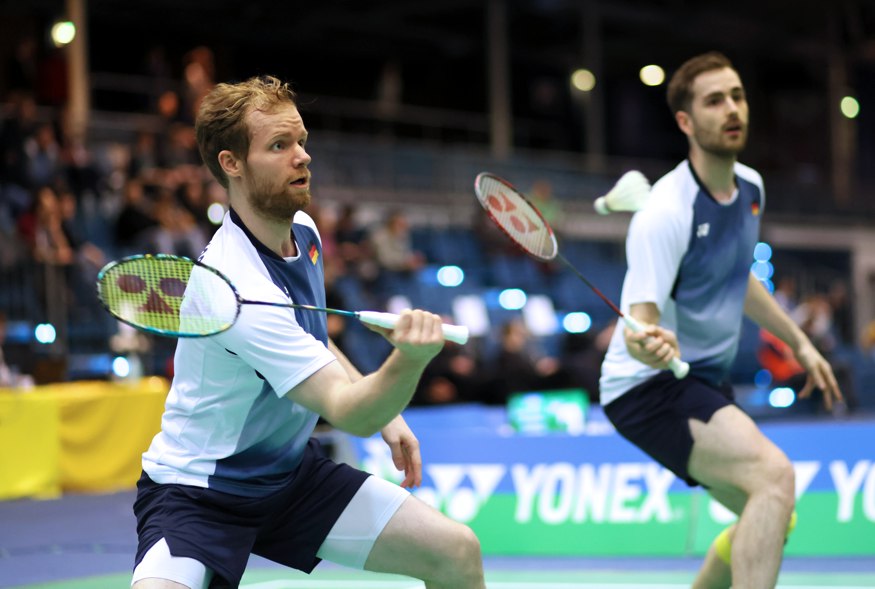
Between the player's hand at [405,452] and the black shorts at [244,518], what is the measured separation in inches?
4.2

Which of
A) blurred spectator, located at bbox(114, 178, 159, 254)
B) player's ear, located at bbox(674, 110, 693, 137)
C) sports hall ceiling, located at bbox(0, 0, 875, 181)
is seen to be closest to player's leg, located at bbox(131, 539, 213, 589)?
player's ear, located at bbox(674, 110, 693, 137)

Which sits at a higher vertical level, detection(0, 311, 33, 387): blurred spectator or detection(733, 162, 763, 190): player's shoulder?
detection(733, 162, 763, 190): player's shoulder

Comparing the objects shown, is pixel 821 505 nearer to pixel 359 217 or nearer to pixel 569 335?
pixel 569 335

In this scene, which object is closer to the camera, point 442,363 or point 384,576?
point 384,576

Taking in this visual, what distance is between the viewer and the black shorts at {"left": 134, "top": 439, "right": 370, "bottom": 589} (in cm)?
309

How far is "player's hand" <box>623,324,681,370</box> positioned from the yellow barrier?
643 centimetres

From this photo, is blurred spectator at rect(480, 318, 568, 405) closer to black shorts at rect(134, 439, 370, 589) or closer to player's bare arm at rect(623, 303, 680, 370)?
player's bare arm at rect(623, 303, 680, 370)

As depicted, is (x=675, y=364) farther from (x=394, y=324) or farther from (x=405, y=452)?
(x=394, y=324)

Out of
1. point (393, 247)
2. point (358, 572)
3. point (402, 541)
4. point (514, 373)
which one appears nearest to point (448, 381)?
point (514, 373)

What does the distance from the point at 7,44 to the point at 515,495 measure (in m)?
13.8

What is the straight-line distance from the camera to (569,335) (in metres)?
12.5

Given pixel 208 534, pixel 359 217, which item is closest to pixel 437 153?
pixel 359 217

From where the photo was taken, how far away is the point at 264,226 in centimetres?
315

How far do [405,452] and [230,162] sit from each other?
2.86ft
